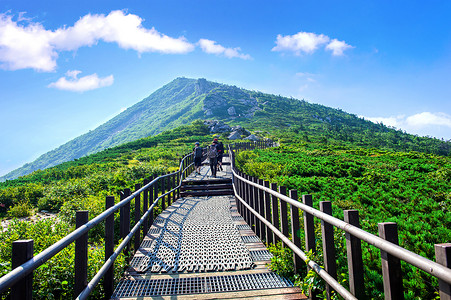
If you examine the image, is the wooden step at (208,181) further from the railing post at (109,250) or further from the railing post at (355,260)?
the railing post at (355,260)

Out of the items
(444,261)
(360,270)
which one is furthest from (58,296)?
(444,261)

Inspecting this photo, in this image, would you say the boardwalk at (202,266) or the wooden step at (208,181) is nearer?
the boardwalk at (202,266)

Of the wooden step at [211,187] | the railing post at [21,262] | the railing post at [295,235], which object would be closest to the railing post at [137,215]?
the railing post at [295,235]

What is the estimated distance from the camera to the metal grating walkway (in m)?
3.35

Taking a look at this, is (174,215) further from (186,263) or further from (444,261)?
(444,261)

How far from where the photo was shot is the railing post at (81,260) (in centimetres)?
276

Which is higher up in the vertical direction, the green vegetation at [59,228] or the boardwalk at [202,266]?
the green vegetation at [59,228]

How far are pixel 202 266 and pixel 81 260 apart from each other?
176 centimetres

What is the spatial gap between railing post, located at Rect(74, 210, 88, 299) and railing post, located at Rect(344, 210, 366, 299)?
8.23ft

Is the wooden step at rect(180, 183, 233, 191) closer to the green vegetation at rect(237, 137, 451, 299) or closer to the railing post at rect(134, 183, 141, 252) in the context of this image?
the green vegetation at rect(237, 137, 451, 299)

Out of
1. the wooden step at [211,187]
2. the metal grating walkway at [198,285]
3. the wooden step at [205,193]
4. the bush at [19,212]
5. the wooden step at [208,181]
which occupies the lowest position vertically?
the metal grating walkway at [198,285]

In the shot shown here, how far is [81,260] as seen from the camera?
9.20ft

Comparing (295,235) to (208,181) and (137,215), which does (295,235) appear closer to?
(137,215)

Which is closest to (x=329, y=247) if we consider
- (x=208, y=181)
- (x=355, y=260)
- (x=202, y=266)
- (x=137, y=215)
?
(x=355, y=260)
